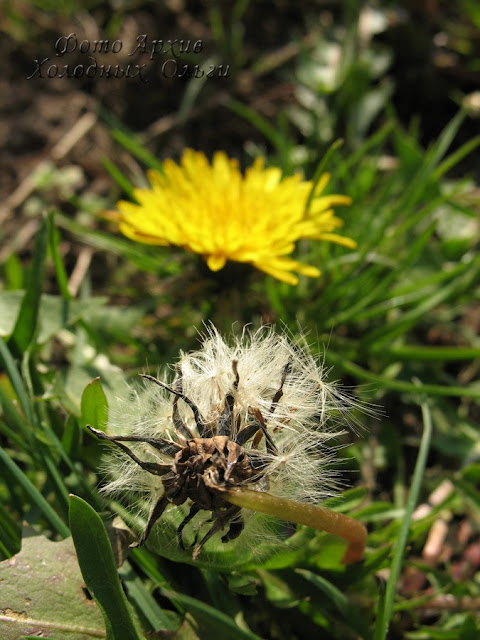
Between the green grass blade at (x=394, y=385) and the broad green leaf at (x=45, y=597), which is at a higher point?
the green grass blade at (x=394, y=385)

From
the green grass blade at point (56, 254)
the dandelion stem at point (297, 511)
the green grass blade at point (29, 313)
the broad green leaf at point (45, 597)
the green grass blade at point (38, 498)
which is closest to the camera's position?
the dandelion stem at point (297, 511)

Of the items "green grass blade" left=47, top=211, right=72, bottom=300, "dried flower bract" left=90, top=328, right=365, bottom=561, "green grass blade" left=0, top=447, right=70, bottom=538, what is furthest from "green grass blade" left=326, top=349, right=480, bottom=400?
"green grass blade" left=0, top=447, right=70, bottom=538

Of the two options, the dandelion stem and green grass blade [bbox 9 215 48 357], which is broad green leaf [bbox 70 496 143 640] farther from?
green grass blade [bbox 9 215 48 357]

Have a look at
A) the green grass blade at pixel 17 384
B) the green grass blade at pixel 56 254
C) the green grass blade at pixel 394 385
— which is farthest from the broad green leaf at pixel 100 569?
the green grass blade at pixel 394 385

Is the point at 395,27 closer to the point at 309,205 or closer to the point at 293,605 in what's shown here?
the point at 309,205

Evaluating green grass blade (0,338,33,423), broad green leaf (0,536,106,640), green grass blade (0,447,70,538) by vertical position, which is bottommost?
broad green leaf (0,536,106,640)

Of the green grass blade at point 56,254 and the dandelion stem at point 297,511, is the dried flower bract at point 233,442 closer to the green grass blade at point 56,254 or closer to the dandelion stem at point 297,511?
the dandelion stem at point 297,511

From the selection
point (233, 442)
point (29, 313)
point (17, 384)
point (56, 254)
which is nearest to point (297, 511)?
point (233, 442)

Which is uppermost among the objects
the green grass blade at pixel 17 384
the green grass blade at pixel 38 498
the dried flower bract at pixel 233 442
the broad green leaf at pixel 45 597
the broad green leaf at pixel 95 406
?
the dried flower bract at pixel 233 442
